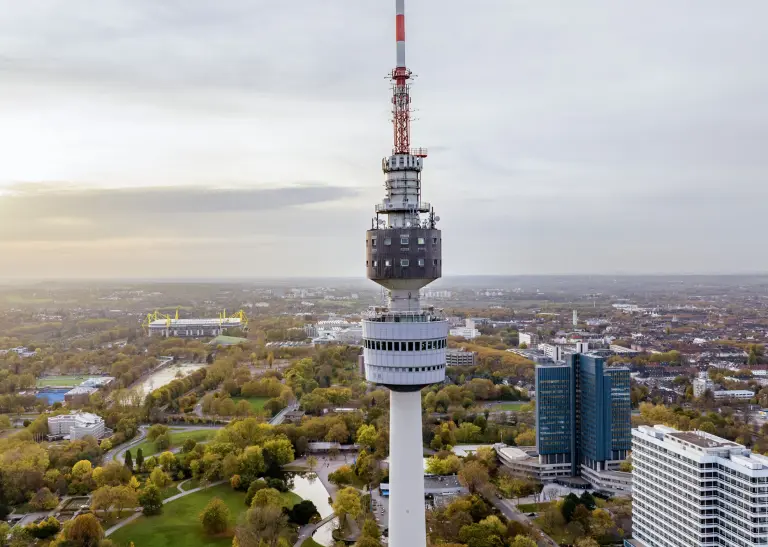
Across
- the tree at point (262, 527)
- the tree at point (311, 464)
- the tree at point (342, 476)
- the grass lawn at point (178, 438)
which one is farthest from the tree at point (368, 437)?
the tree at point (262, 527)

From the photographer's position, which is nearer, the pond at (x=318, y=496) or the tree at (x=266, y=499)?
the pond at (x=318, y=496)

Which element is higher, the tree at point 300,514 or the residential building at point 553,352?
the residential building at point 553,352

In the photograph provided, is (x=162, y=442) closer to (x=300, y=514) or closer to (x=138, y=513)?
(x=138, y=513)

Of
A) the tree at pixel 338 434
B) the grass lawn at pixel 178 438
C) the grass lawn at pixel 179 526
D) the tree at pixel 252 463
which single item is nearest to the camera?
the grass lawn at pixel 179 526

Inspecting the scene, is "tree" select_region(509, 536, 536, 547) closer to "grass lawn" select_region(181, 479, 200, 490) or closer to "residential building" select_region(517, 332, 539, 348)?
"grass lawn" select_region(181, 479, 200, 490)

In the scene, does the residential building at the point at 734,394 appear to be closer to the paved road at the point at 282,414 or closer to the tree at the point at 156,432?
the paved road at the point at 282,414

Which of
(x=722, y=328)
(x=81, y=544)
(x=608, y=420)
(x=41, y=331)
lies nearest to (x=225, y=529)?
(x=81, y=544)
